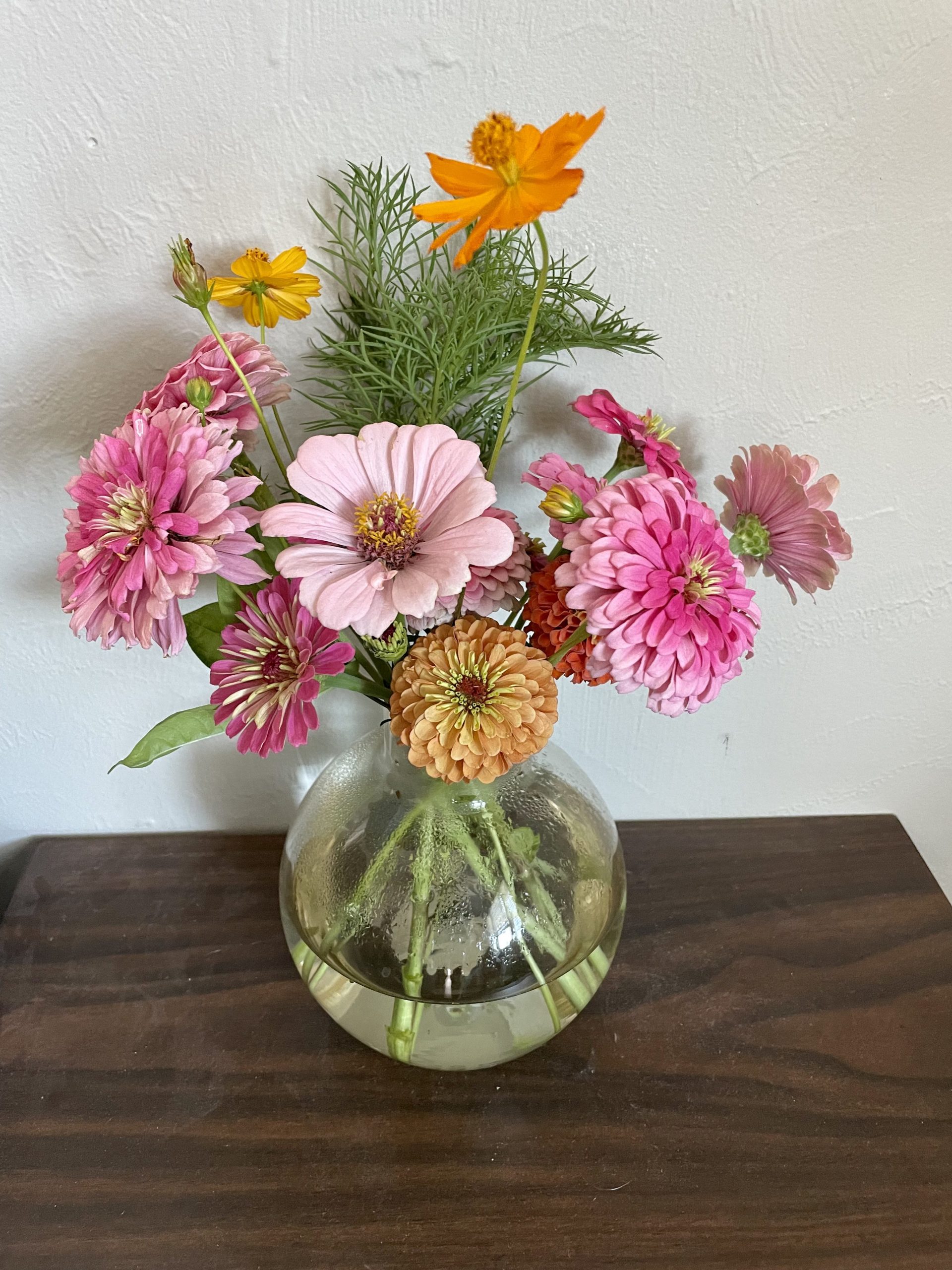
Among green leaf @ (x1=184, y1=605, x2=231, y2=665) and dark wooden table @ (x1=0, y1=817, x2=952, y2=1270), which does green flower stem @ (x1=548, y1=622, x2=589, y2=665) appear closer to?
green leaf @ (x1=184, y1=605, x2=231, y2=665)

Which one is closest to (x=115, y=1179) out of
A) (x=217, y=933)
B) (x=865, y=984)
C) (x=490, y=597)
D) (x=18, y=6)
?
(x=217, y=933)

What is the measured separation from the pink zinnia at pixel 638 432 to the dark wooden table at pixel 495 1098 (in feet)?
1.26

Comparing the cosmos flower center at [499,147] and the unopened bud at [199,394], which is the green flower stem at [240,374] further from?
the cosmos flower center at [499,147]

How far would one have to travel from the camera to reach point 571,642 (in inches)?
16.3

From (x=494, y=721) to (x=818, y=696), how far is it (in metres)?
0.42

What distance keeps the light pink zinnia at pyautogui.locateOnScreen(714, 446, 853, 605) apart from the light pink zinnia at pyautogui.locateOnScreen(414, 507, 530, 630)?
0.12 metres

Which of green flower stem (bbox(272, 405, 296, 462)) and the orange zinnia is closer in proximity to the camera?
the orange zinnia

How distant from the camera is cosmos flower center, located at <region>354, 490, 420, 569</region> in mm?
375

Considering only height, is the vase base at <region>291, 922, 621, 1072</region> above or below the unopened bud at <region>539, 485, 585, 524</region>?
below

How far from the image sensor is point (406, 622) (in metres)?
0.44

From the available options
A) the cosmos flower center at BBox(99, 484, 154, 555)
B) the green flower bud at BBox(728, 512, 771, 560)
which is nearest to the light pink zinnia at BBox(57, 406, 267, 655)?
the cosmos flower center at BBox(99, 484, 154, 555)

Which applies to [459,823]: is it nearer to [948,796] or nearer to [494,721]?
[494,721]

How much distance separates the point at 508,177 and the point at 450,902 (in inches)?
14.0

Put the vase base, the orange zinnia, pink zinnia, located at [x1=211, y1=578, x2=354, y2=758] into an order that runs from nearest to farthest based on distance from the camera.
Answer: the orange zinnia
pink zinnia, located at [x1=211, y1=578, x2=354, y2=758]
the vase base
